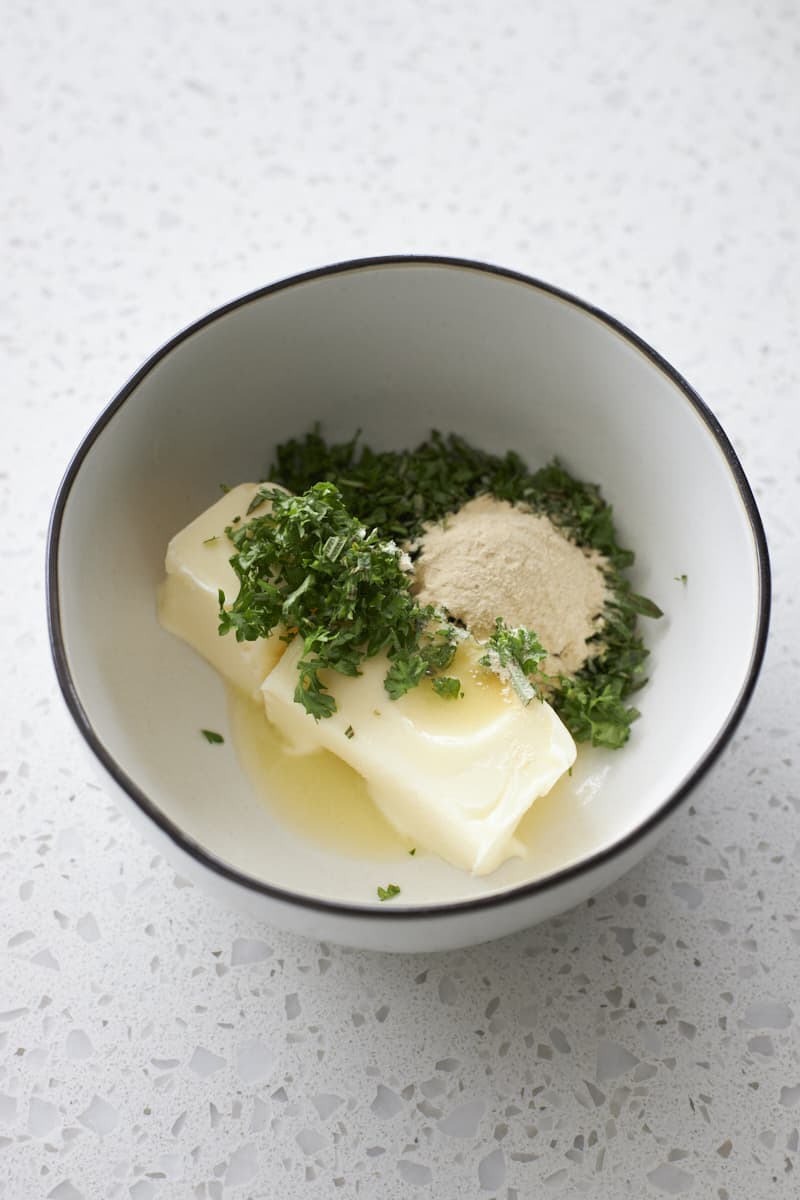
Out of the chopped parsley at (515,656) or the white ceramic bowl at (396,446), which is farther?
the chopped parsley at (515,656)

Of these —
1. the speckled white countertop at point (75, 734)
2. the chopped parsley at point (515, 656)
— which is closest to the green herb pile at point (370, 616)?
the chopped parsley at point (515, 656)

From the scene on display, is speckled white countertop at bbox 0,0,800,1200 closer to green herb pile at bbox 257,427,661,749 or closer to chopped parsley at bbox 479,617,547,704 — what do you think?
green herb pile at bbox 257,427,661,749

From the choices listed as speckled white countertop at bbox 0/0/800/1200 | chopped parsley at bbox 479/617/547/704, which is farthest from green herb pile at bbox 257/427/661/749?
speckled white countertop at bbox 0/0/800/1200

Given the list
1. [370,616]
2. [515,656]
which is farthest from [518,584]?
[370,616]

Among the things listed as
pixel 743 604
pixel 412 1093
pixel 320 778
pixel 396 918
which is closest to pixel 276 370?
pixel 320 778

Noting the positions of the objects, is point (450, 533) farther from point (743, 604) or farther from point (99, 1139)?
point (99, 1139)

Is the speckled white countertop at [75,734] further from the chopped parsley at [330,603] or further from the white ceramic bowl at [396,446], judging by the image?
the chopped parsley at [330,603]
